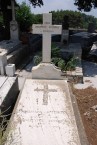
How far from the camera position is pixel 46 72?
19.8 feet

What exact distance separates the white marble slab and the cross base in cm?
49

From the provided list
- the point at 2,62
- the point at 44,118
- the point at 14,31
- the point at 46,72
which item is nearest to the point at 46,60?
the point at 46,72

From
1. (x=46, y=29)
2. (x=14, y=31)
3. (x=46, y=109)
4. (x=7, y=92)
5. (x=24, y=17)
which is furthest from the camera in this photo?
(x=24, y=17)

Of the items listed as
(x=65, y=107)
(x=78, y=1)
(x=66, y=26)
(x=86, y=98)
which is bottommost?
(x=86, y=98)

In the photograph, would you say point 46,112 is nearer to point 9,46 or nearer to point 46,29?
point 46,29

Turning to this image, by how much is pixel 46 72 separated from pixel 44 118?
6.67 feet

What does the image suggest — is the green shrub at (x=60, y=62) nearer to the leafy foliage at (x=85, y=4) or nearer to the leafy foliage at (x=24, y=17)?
the leafy foliage at (x=85, y=4)

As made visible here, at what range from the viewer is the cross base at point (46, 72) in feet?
19.7

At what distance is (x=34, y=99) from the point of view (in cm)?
491

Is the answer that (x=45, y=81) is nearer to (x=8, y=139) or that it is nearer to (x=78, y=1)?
(x=8, y=139)

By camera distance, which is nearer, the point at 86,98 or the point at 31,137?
the point at 31,137

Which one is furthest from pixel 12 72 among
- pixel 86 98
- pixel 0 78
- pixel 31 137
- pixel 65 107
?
pixel 31 137

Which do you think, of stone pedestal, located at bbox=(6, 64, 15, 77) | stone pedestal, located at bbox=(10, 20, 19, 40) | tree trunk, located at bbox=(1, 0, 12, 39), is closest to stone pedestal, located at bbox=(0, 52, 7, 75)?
stone pedestal, located at bbox=(6, 64, 15, 77)

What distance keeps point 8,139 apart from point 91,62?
725 cm
